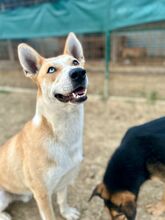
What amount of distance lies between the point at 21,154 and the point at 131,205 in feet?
3.47

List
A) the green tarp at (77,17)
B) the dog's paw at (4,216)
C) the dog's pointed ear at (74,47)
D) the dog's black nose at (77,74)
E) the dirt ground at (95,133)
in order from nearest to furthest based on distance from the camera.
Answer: the dog's black nose at (77,74) < the dog's pointed ear at (74,47) < the dog's paw at (4,216) < the dirt ground at (95,133) < the green tarp at (77,17)

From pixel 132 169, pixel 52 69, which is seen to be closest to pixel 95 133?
pixel 132 169

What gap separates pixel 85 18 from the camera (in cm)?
547

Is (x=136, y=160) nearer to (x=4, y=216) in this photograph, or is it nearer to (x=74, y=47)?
(x=74, y=47)

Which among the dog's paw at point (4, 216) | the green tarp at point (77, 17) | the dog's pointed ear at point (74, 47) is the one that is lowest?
the dog's paw at point (4, 216)

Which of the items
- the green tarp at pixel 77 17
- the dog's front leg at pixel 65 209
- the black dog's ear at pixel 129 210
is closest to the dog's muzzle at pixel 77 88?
the black dog's ear at pixel 129 210

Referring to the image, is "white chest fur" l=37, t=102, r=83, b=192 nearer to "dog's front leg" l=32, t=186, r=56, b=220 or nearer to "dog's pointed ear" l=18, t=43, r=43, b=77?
"dog's front leg" l=32, t=186, r=56, b=220

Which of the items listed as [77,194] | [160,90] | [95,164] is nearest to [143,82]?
[160,90]

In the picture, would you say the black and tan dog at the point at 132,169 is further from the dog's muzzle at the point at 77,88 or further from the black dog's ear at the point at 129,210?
the dog's muzzle at the point at 77,88

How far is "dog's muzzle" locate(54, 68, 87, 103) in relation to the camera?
1.97 m

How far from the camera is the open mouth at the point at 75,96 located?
204 cm

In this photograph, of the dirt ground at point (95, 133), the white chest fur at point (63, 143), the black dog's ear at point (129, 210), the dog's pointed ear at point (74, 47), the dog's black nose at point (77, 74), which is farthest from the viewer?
the dirt ground at point (95, 133)

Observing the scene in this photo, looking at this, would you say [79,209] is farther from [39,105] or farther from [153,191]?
[39,105]

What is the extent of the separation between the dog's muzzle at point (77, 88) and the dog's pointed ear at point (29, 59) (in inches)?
15.5
